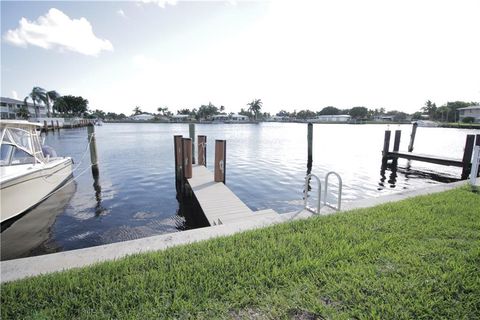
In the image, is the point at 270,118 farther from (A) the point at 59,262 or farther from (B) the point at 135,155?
(A) the point at 59,262

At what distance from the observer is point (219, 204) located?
8.27 m

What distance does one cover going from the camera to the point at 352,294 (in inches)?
121

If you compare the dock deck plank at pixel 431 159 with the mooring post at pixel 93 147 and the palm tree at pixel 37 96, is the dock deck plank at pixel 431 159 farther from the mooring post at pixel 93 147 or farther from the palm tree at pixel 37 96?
the palm tree at pixel 37 96

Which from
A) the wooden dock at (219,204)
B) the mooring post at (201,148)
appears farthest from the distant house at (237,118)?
the wooden dock at (219,204)

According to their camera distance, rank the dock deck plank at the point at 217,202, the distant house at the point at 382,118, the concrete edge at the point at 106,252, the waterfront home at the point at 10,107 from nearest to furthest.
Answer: the concrete edge at the point at 106,252, the dock deck plank at the point at 217,202, the waterfront home at the point at 10,107, the distant house at the point at 382,118

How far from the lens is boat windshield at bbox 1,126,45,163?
883 centimetres

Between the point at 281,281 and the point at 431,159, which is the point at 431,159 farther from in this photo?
the point at 281,281

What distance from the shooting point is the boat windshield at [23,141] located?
348 inches

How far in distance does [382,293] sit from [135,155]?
73.0 ft

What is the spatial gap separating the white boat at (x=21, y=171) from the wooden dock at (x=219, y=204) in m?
5.66

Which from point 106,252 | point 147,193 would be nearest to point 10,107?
point 147,193

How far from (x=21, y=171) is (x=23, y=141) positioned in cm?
198

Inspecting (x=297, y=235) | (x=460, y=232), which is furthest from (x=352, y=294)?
(x=460, y=232)

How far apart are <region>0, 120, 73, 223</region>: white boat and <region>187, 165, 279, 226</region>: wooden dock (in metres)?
5.66
